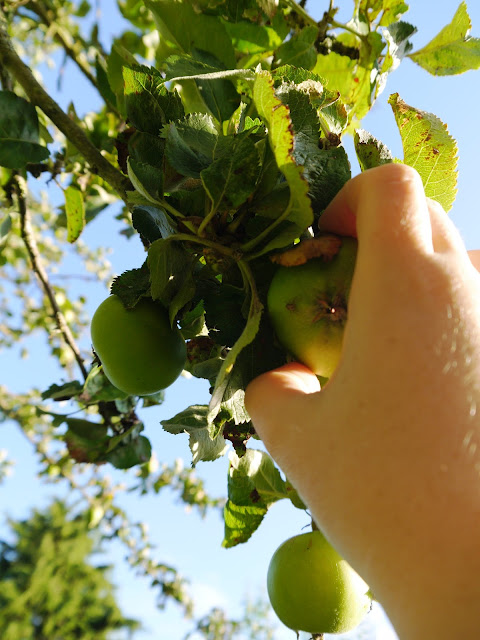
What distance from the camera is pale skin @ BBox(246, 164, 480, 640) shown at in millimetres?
489

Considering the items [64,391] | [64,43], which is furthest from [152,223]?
[64,43]

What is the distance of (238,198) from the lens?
77cm

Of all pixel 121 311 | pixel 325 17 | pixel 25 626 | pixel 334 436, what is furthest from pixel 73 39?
pixel 25 626

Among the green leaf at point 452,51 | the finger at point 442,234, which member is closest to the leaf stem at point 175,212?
the finger at point 442,234

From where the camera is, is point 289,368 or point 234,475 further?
point 234,475

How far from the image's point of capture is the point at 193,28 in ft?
3.72

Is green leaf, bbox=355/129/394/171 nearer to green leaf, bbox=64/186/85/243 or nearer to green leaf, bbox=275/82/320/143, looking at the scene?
green leaf, bbox=275/82/320/143

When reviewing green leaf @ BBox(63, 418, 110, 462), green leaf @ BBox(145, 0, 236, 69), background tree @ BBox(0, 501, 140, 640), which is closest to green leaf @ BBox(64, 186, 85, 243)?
green leaf @ BBox(63, 418, 110, 462)

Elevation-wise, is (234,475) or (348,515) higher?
(234,475)

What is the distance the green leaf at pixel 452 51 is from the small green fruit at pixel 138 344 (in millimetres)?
938

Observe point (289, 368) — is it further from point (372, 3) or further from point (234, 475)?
point (372, 3)

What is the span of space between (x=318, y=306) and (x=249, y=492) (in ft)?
2.39

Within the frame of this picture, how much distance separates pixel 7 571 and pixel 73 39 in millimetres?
18292

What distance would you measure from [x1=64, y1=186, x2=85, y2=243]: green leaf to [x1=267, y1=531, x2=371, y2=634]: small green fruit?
1.16 m
